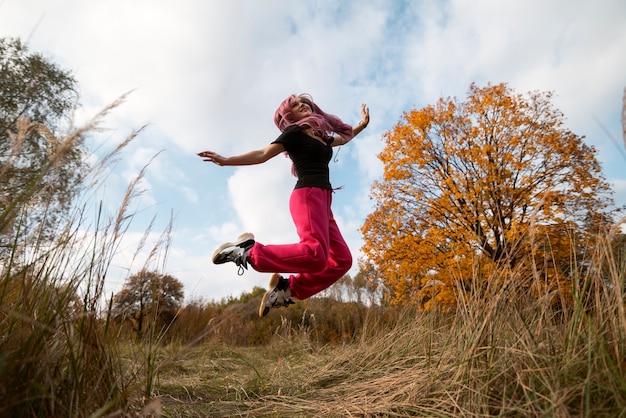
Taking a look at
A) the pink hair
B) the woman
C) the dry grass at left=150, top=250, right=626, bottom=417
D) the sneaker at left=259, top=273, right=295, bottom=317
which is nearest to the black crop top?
the woman

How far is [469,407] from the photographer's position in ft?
4.58

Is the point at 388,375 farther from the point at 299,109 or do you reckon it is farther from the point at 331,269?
the point at 299,109

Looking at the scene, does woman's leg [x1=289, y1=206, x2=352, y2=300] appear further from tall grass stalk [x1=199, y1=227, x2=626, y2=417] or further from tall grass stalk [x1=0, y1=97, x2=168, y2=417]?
tall grass stalk [x1=0, y1=97, x2=168, y2=417]

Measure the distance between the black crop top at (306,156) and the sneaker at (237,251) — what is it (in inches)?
21.5

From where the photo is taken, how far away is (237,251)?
290 centimetres

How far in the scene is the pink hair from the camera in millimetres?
3148

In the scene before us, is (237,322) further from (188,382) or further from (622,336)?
(622,336)

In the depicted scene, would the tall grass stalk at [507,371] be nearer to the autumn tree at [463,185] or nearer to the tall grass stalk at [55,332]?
the tall grass stalk at [55,332]

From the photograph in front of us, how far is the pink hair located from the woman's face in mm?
26

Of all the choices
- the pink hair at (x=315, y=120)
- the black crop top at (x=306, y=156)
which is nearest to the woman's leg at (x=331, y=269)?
the black crop top at (x=306, y=156)

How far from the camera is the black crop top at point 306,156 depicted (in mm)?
2947

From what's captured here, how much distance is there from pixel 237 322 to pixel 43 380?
8677 millimetres

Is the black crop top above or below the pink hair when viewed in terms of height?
below

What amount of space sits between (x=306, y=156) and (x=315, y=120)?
0.34m
